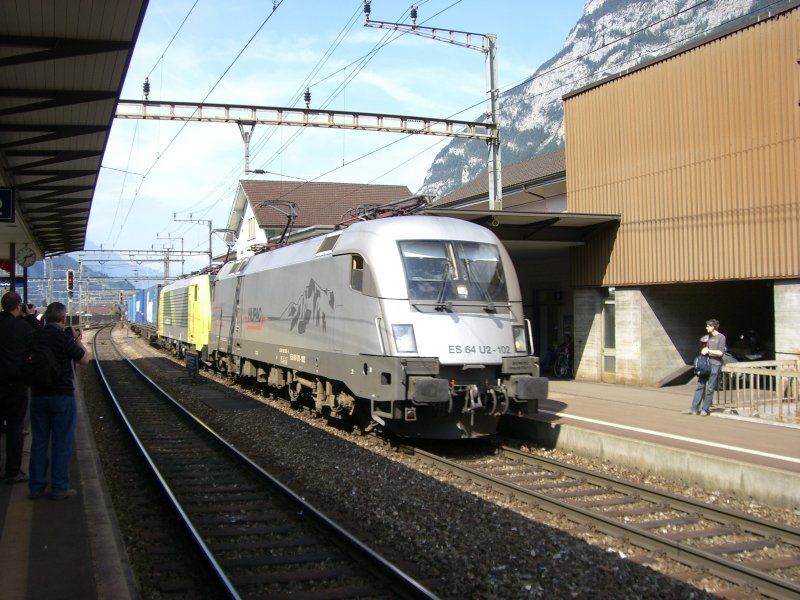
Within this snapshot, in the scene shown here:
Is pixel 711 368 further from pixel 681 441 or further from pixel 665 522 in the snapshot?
pixel 665 522

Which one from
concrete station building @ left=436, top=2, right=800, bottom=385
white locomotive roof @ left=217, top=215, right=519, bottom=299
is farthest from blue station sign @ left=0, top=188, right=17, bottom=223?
concrete station building @ left=436, top=2, right=800, bottom=385

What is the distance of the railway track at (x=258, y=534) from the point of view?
5301 mm

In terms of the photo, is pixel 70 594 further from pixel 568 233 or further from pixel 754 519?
pixel 568 233

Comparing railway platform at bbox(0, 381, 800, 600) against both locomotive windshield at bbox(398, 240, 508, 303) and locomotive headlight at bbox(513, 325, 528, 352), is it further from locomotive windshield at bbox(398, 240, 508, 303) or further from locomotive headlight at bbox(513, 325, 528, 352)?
locomotive windshield at bbox(398, 240, 508, 303)

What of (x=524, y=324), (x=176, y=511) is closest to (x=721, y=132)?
(x=524, y=324)

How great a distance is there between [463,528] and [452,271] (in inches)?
167

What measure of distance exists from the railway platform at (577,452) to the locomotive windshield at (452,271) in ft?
7.74

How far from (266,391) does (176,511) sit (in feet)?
34.1

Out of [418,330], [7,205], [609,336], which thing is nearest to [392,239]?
[418,330]

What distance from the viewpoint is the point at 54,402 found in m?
6.62

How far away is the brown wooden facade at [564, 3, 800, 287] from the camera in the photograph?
13.3 meters

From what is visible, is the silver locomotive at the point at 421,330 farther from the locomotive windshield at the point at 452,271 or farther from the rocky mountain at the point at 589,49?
the rocky mountain at the point at 589,49

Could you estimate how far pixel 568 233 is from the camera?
58.6ft

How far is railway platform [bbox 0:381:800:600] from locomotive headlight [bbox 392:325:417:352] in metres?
2.80
